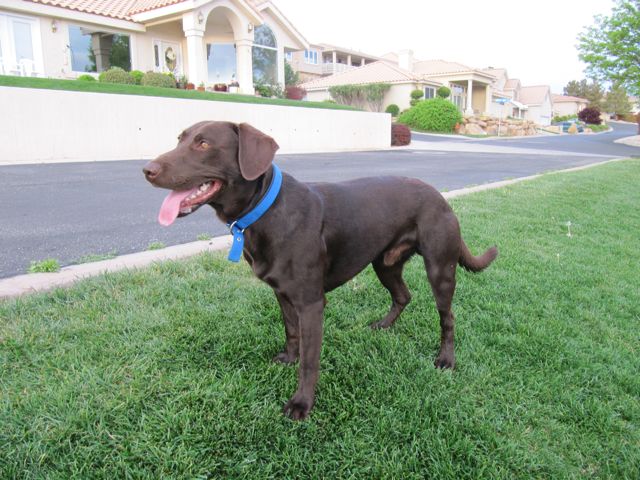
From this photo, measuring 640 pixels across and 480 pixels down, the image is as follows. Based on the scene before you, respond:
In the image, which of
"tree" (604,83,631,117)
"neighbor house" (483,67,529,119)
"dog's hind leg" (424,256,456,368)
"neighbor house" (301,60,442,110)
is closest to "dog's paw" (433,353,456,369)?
"dog's hind leg" (424,256,456,368)

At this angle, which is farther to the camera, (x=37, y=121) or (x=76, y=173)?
(x=37, y=121)

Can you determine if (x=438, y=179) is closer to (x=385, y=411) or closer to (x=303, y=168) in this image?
(x=303, y=168)

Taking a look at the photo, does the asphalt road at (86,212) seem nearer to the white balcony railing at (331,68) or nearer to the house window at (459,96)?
the house window at (459,96)

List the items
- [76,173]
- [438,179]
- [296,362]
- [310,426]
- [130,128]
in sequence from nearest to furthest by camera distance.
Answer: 1. [310,426]
2. [296,362]
3. [76,173]
4. [438,179]
5. [130,128]

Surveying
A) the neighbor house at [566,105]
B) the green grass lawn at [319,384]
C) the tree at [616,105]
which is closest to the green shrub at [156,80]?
the green grass lawn at [319,384]

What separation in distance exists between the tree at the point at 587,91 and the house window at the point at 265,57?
7946cm

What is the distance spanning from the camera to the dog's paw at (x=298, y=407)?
2232 millimetres

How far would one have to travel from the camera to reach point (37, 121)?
11.1 metres

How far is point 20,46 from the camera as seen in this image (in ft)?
58.1

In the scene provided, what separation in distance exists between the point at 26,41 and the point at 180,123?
8807 mm

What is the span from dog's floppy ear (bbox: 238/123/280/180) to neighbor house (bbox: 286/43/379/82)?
4888 centimetres

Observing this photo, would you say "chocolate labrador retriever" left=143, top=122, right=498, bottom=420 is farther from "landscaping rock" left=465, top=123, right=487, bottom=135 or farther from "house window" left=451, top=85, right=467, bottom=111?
"house window" left=451, top=85, right=467, bottom=111

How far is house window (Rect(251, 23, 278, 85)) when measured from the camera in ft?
84.6

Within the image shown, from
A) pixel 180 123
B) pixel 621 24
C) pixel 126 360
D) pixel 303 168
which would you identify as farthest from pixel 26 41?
pixel 621 24
